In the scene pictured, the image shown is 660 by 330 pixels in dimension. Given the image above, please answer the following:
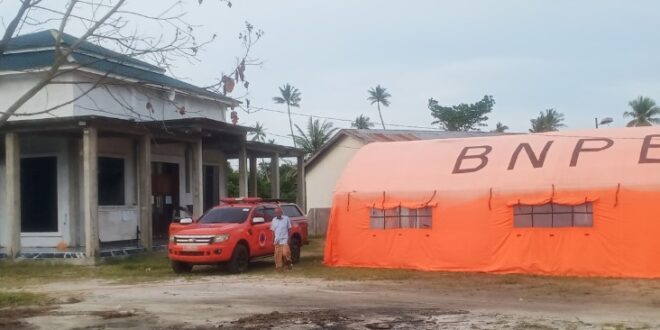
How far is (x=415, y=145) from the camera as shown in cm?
2406

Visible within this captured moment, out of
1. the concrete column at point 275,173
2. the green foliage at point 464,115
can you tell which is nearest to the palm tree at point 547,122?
the green foliage at point 464,115

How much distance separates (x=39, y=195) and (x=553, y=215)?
15.9 meters

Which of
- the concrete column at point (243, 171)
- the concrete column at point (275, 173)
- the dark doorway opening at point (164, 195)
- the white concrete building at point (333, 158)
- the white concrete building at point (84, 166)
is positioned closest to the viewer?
the white concrete building at point (84, 166)

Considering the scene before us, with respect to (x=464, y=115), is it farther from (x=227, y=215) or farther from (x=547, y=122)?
(x=227, y=215)

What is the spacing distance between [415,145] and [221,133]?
6.94 meters

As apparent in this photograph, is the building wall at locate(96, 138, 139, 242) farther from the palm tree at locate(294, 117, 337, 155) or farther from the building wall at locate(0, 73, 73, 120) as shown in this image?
the palm tree at locate(294, 117, 337, 155)

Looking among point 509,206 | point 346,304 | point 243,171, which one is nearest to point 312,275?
point 509,206

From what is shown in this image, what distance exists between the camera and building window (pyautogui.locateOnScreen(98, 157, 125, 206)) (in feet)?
85.7

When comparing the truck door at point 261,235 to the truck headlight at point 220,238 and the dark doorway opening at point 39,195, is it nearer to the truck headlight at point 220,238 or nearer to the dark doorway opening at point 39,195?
the truck headlight at point 220,238

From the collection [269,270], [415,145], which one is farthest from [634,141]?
[269,270]

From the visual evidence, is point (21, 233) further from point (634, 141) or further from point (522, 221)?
point (634, 141)

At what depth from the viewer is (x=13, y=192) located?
23.6m

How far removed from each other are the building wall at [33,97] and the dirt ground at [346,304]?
8.09 m

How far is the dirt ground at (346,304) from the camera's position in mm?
11938
